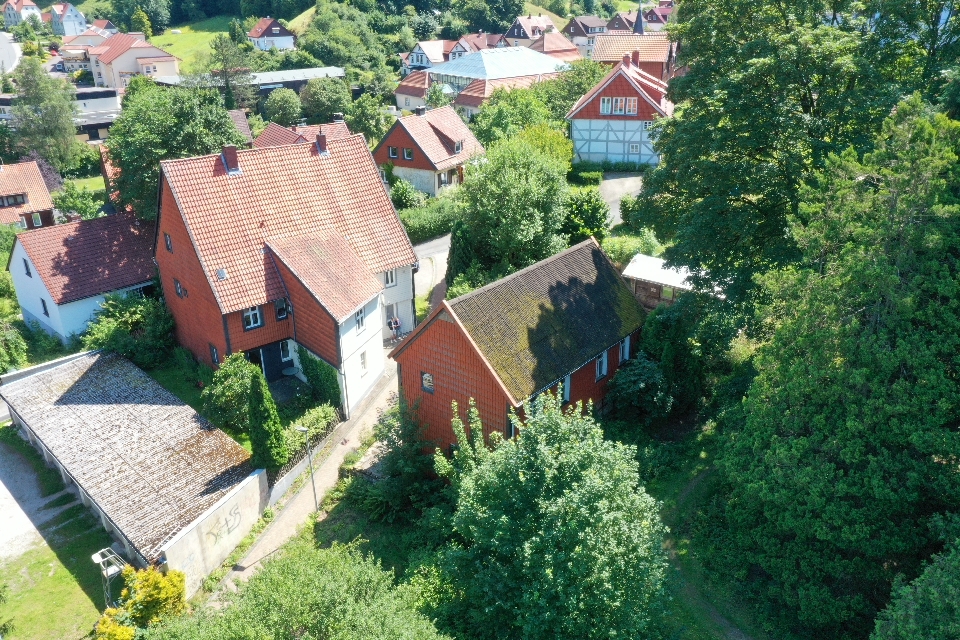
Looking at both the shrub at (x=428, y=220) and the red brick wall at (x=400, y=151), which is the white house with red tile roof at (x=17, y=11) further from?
the shrub at (x=428, y=220)

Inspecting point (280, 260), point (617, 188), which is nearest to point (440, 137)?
point (617, 188)

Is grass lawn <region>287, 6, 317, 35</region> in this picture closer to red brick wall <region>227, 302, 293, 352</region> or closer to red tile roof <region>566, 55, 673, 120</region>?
red tile roof <region>566, 55, 673, 120</region>

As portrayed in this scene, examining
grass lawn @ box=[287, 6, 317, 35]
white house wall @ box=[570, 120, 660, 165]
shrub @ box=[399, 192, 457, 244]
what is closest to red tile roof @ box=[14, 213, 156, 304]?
shrub @ box=[399, 192, 457, 244]

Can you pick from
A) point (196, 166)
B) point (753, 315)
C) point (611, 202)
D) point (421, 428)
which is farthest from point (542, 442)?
point (611, 202)

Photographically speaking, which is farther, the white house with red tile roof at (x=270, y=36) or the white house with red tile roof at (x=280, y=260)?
the white house with red tile roof at (x=270, y=36)

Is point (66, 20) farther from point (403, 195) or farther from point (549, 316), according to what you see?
point (549, 316)

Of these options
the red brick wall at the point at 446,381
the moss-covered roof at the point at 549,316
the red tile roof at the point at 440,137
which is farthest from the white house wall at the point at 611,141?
the red brick wall at the point at 446,381
